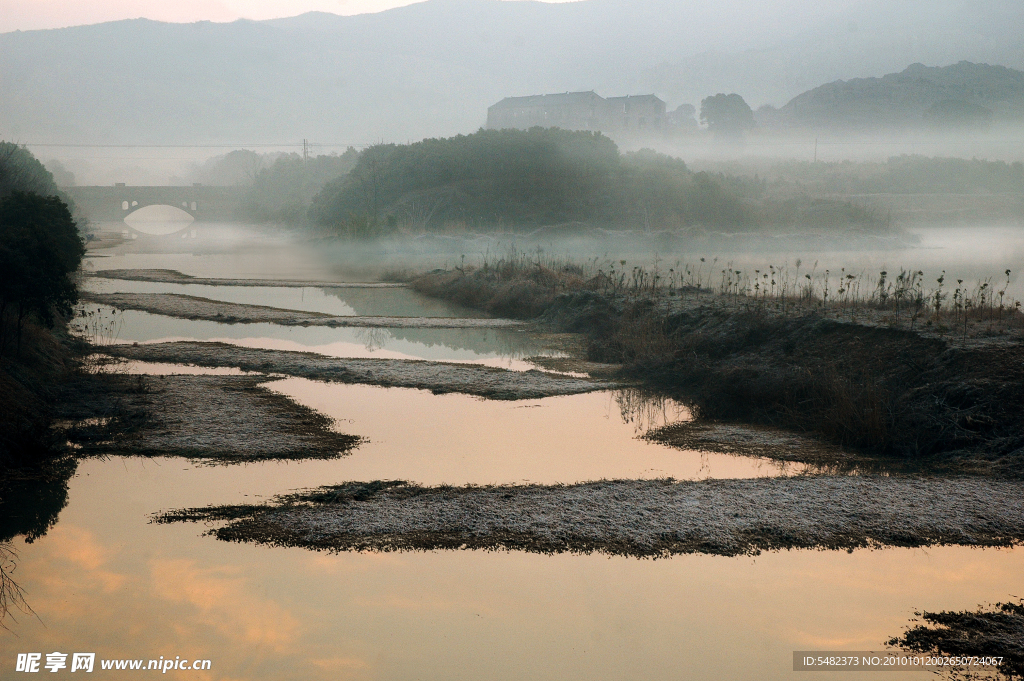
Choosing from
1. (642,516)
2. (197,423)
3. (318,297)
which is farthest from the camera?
(318,297)

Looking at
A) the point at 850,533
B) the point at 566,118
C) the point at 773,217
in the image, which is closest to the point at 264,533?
the point at 850,533

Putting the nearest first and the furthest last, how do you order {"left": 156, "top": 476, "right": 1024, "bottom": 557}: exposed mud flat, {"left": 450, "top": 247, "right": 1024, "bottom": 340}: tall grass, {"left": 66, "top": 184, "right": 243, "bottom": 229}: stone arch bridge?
{"left": 156, "top": 476, "right": 1024, "bottom": 557}: exposed mud flat
{"left": 450, "top": 247, "right": 1024, "bottom": 340}: tall grass
{"left": 66, "top": 184, "right": 243, "bottom": 229}: stone arch bridge

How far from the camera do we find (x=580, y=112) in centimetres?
12069

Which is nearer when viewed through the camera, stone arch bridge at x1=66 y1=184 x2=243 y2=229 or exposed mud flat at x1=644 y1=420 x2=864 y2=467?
exposed mud flat at x1=644 y1=420 x2=864 y2=467

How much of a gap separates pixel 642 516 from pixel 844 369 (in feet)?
23.5

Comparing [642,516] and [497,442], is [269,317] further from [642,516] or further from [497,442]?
[642,516]

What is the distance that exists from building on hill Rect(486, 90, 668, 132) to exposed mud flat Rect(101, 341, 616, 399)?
104m

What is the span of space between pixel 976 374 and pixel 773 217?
78567 millimetres

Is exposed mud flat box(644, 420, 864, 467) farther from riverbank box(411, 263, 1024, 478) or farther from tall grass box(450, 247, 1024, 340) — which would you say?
tall grass box(450, 247, 1024, 340)

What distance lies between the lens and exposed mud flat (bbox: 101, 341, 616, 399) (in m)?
15.7

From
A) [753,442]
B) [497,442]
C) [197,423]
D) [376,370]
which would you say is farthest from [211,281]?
[753,442]

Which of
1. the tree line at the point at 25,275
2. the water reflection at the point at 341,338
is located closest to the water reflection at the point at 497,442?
the water reflection at the point at 341,338

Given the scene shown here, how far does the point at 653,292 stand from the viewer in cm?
2484

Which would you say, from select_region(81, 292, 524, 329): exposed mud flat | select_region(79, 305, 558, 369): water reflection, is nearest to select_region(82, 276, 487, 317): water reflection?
select_region(81, 292, 524, 329): exposed mud flat
